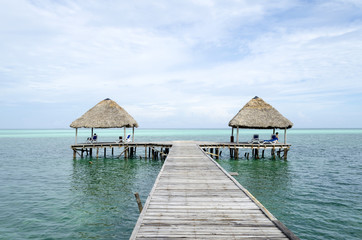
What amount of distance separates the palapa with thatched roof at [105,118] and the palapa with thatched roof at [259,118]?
10414mm

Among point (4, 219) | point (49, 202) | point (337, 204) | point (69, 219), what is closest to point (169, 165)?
point (69, 219)

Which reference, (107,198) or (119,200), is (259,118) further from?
(107,198)

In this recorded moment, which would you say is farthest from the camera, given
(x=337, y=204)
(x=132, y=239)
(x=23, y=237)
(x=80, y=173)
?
(x=80, y=173)

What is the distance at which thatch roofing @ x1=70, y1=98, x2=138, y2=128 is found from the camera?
80.4 feet

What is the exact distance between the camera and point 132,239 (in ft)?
13.6

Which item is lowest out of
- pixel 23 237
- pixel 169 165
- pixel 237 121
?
pixel 23 237

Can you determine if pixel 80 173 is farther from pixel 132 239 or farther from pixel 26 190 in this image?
pixel 132 239

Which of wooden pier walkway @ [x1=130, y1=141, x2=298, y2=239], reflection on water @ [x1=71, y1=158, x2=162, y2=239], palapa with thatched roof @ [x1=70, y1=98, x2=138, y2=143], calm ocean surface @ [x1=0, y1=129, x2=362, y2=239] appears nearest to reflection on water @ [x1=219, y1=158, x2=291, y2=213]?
calm ocean surface @ [x1=0, y1=129, x2=362, y2=239]

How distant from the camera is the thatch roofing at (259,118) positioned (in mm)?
24130

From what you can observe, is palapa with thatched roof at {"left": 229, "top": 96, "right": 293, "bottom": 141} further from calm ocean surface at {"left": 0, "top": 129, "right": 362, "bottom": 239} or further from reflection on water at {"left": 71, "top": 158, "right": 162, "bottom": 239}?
reflection on water at {"left": 71, "top": 158, "right": 162, "bottom": 239}

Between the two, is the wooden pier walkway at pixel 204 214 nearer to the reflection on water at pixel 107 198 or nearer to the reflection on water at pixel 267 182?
the reflection on water at pixel 107 198

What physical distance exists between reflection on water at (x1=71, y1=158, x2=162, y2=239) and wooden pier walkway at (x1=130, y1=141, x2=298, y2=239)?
2189 millimetres

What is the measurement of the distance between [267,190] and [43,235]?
990cm

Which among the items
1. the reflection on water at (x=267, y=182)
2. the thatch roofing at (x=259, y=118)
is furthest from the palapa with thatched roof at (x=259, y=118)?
the reflection on water at (x=267, y=182)
